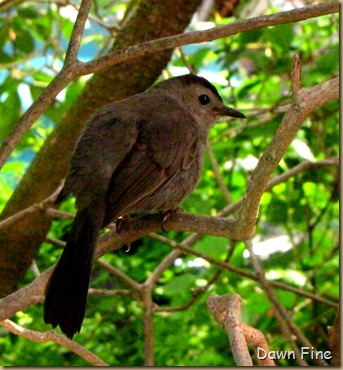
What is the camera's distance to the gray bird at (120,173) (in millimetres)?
2482

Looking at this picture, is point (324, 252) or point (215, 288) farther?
point (324, 252)

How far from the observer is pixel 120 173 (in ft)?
9.27

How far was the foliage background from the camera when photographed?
13.0 feet

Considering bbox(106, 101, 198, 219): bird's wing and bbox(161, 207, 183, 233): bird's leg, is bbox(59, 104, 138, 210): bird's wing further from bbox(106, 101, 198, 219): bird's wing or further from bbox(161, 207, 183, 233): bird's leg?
bbox(161, 207, 183, 233): bird's leg

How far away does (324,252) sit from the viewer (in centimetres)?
446

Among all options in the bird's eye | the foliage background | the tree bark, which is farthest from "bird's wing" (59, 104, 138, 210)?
the foliage background

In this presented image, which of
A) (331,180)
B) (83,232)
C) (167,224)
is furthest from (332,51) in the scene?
(83,232)

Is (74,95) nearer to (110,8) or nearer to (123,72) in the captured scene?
(123,72)

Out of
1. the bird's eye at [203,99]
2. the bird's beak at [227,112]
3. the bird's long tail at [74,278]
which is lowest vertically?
the bird's long tail at [74,278]

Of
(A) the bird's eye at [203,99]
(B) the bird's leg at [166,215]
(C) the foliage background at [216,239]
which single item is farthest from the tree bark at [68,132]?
(B) the bird's leg at [166,215]

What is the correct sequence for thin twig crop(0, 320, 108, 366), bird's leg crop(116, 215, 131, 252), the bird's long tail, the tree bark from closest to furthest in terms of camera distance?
the bird's long tail, thin twig crop(0, 320, 108, 366), bird's leg crop(116, 215, 131, 252), the tree bark

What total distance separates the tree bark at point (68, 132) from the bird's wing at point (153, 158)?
72 centimetres

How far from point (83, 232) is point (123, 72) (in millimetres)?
1446

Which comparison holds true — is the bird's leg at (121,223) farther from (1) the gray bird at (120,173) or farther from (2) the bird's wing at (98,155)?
(2) the bird's wing at (98,155)
